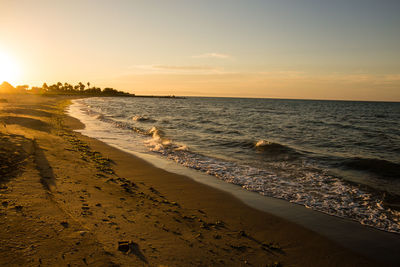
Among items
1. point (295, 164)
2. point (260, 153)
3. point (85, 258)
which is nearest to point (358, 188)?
point (295, 164)

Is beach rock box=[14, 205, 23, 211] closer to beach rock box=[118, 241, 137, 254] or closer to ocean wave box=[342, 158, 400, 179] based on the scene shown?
beach rock box=[118, 241, 137, 254]

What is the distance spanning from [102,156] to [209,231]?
25.9 feet

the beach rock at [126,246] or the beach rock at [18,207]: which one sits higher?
the beach rock at [18,207]

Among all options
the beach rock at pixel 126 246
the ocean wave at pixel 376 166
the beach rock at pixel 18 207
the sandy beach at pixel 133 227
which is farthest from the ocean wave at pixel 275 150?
the beach rock at pixel 18 207

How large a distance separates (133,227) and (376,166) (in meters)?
12.9

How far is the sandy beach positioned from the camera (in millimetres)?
3818

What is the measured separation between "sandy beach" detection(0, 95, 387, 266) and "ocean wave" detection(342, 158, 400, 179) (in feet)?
27.3

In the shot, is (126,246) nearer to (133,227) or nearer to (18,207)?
(133,227)

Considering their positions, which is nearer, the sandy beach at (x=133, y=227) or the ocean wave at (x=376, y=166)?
the sandy beach at (x=133, y=227)

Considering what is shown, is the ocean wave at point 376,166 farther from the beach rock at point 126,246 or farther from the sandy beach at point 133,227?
the beach rock at point 126,246

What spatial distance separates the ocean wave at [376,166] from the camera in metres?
10.9

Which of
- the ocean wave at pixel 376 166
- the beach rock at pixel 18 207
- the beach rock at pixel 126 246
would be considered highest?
the beach rock at pixel 18 207

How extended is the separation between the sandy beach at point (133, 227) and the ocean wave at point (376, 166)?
833 centimetres

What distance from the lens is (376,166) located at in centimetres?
1190
